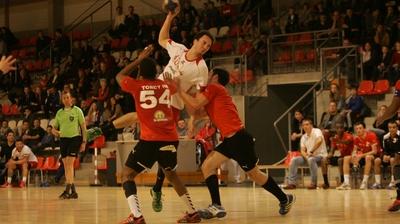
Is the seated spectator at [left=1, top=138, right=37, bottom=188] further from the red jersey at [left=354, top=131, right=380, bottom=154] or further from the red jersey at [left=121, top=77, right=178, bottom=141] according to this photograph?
the red jersey at [left=121, top=77, right=178, bottom=141]

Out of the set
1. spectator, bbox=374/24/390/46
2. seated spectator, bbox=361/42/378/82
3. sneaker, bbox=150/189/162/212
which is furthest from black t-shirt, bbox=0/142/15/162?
sneaker, bbox=150/189/162/212

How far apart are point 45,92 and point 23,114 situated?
1.19 metres

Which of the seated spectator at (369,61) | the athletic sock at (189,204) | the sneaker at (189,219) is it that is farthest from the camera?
the seated spectator at (369,61)

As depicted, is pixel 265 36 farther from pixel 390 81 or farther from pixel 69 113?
pixel 69 113

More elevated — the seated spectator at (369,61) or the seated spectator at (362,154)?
the seated spectator at (369,61)

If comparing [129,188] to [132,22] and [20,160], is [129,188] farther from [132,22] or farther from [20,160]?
[132,22]

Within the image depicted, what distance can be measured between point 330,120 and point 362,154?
2120mm

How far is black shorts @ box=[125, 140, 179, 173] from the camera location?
8.20m

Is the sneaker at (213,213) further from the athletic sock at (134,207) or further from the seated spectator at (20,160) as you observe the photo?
the seated spectator at (20,160)

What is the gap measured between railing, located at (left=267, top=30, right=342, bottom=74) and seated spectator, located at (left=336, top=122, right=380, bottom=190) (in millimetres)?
5039

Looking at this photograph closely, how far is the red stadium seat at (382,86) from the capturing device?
63.5ft

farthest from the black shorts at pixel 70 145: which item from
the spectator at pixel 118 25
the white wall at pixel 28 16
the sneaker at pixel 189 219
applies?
the white wall at pixel 28 16

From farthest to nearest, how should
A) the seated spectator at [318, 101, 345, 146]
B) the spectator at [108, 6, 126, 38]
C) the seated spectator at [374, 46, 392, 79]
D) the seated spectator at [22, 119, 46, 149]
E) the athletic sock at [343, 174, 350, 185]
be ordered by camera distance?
the spectator at [108, 6, 126, 38]
the seated spectator at [22, 119, 46, 149]
the seated spectator at [374, 46, 392, 79]
the seated spectator at [318, 101, 345, 146]
the athletic sock at [343, 174, 350, 185]

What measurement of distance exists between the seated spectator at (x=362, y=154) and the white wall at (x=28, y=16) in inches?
769
